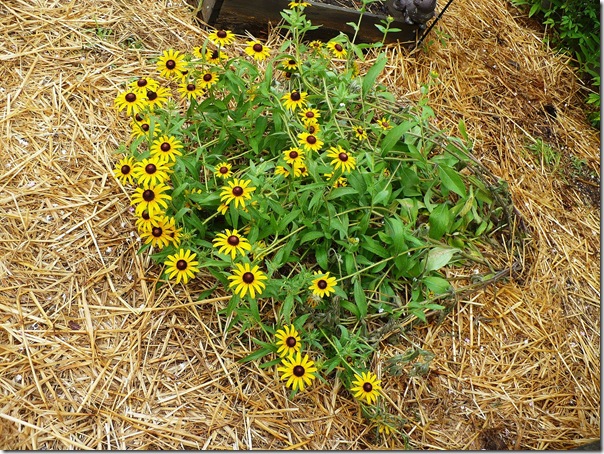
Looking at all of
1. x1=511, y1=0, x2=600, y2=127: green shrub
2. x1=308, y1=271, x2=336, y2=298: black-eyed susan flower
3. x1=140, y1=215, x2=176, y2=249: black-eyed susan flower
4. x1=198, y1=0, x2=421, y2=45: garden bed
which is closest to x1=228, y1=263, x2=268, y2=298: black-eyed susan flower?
x1=308, y1=271, x2=336, y2=298: black-eyed susan flower

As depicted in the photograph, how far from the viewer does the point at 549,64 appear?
3131mm

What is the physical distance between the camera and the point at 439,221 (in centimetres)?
203

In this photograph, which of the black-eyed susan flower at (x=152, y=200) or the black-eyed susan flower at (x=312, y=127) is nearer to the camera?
the black-eyed susan flower at (x=152, y=200)

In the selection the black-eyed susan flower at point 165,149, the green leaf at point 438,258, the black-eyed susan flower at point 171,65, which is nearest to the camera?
the black-eyed susan flower at point 165,149

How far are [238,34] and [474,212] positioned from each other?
1.27 m

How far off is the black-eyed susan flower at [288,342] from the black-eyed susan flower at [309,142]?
1.74 feet

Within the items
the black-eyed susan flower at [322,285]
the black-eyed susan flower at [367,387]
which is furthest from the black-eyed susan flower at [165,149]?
the black-eyed susan flower at [367,387]

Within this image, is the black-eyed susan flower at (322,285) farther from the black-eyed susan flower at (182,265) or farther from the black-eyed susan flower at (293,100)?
the black-eyed susan flower at (293,100)

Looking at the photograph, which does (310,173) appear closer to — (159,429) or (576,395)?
(159,429)

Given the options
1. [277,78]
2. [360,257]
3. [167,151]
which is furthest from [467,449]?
[277,78]

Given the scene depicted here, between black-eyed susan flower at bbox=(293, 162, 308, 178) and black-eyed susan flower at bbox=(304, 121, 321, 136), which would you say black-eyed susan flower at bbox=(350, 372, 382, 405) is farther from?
black-eyed susan flower at bbox=(304, 121, 321, 136)

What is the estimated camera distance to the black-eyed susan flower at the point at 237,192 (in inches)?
66.6

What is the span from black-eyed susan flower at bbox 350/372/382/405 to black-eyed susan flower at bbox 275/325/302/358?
0.61ft

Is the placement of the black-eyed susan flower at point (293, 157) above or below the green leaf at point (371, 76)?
below
